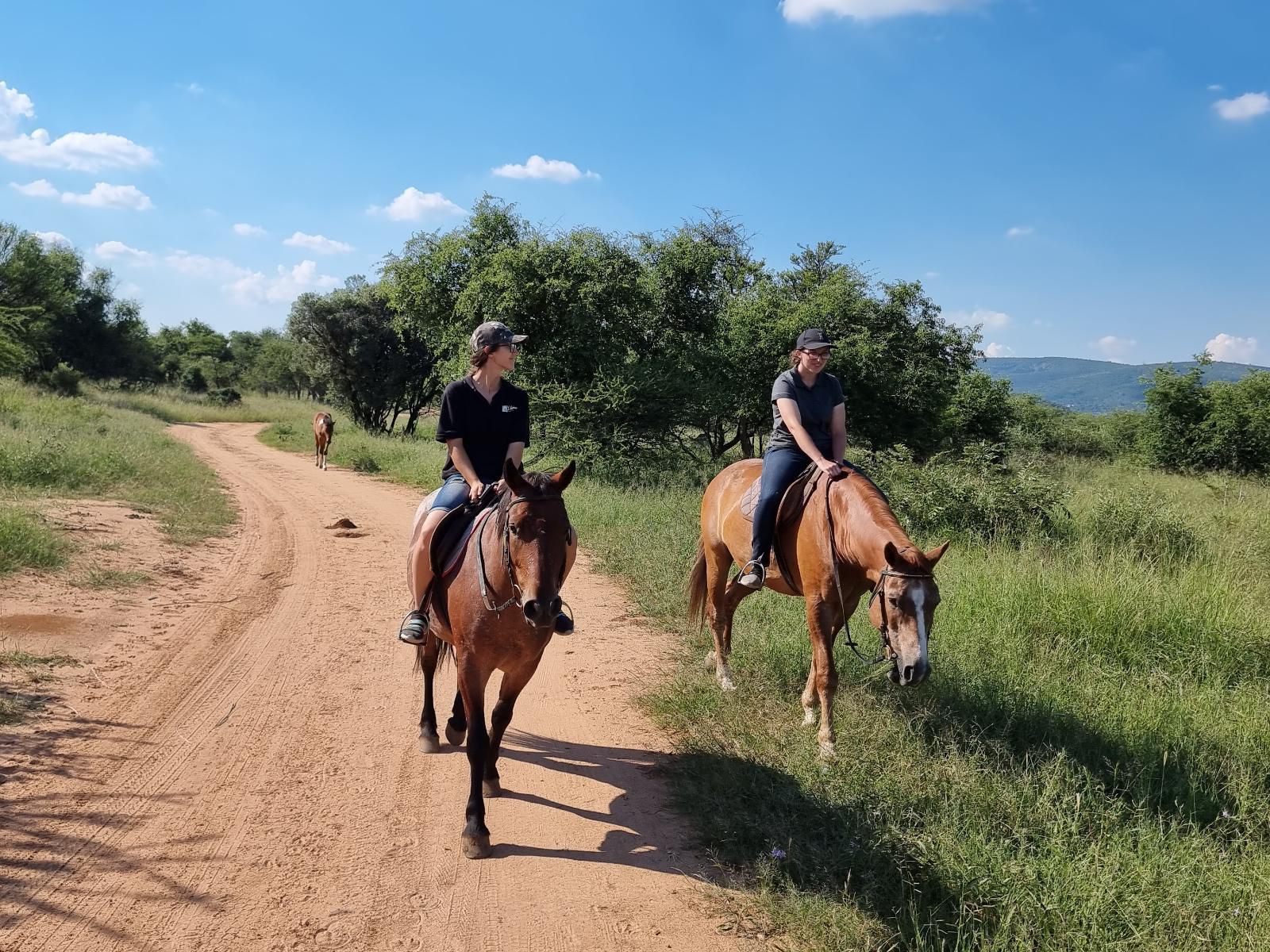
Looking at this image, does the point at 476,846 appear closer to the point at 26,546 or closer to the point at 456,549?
the point at 456,549

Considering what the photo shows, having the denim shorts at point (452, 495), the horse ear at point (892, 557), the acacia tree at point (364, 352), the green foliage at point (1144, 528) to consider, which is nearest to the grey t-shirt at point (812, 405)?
the horse ear at point (892, 557)

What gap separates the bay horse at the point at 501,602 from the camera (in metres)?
3.41

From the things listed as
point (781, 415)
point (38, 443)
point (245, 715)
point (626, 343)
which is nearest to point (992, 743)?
point (781, 415)

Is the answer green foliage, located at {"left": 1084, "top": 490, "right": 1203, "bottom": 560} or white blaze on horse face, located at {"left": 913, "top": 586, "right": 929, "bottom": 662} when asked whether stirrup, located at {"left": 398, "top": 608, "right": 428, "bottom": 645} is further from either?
Result: green foliage, located at {"left": 1084, "top": 490, "right": 1203, "bottom": 560}

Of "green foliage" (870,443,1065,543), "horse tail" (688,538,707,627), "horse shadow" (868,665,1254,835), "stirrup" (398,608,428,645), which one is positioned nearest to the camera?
"horse shadow" (868,665,1254,835)

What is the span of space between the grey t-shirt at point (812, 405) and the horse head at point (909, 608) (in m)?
1.62

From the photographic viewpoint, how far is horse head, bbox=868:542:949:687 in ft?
12.6

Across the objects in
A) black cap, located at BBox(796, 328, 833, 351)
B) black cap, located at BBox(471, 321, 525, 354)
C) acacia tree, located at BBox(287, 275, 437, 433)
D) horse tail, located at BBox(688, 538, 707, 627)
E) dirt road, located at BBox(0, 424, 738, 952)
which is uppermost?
acacia tree, located at BBox(287, 275, 437, 433)

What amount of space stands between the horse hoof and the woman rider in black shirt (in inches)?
51.0

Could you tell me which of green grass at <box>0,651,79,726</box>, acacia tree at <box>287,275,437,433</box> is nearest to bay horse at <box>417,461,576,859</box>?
green grass at <box>0,651,79,726</box>

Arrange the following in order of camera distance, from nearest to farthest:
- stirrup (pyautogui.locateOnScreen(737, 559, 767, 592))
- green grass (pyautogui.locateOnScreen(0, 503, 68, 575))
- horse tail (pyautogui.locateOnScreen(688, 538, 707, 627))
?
stirrup (pyautogui.locateOnScreen(737, 559, 767, 592)), horse tail (pyautogui.locateOnScreen(688, 538, 707, 627)), green grass (pyautogui.locateOnScreen(0, 503, 68, 575))

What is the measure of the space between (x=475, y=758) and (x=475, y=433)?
1897mm

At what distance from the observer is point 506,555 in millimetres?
3639

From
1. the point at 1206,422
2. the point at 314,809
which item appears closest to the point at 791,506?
the point at 314,809
